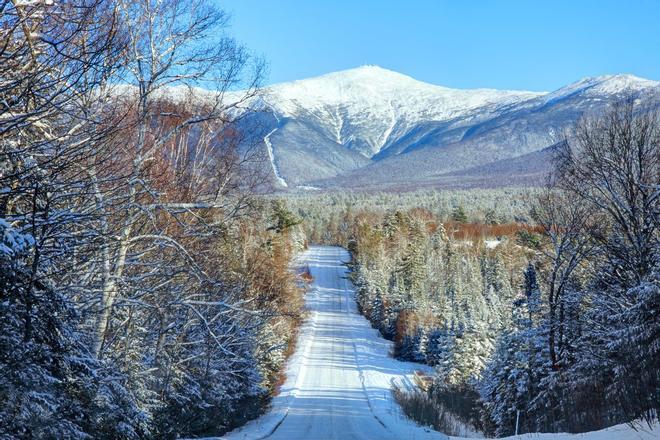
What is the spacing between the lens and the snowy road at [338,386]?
14.4 meters

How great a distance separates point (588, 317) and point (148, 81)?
40.6 feet

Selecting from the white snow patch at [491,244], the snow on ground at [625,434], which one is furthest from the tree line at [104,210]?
the white snow patch at [491,244]

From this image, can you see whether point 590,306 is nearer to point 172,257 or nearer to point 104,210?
point 172,257

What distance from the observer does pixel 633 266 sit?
13414 mm

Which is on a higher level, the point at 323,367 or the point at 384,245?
the point at 384,245

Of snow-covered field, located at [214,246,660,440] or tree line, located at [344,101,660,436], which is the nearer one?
tree line, located at [344,101,660,436]

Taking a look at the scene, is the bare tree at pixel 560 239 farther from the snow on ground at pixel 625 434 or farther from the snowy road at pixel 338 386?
the snow on ground at pixel 625 434

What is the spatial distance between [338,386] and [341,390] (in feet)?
4.85

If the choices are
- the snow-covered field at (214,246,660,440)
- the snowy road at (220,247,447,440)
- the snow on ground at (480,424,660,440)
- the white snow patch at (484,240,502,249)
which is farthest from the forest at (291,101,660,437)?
the white snow patch at (484,240,502,249)

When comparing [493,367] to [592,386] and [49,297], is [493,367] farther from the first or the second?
[49,297]

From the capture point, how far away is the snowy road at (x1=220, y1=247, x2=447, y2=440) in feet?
47.1

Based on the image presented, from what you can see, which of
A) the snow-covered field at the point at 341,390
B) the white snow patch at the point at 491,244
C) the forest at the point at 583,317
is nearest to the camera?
the forest at the point at 583,317

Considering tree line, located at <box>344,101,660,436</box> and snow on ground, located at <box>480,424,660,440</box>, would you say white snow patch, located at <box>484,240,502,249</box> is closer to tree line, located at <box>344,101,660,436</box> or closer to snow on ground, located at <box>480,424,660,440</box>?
tree line, located at <box>344,101,660,436</box>

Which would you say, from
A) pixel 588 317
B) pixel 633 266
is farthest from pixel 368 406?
pixel 633 266
